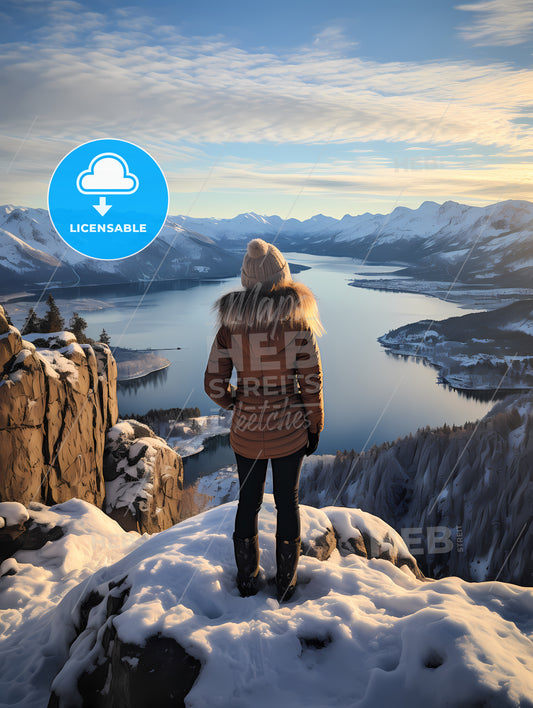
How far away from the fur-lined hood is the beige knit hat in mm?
45

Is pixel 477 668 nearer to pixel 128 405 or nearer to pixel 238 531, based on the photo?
pixel 238 531

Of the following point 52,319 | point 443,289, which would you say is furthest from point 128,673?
point 443,289

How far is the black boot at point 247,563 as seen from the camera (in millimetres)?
2064

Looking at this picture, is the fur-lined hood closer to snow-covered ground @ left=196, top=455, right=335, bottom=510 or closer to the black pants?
the black pants

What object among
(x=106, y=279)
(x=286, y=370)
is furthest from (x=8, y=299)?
(x=286, y=370)

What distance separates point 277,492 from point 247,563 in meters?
0.45

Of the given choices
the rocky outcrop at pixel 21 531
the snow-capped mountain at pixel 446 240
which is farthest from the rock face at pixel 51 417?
the snow-capped mountain at pixel 446 240

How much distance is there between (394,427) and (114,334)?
1326 inches

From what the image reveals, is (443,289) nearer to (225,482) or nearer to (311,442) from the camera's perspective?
(225,482)

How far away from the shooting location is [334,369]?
51.2 meters

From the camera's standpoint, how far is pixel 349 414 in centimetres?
4325

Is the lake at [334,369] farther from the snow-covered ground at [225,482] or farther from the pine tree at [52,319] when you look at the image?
the pine tree at [52,319]

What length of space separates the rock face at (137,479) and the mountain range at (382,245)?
122ft

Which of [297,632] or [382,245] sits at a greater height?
[382,245]
